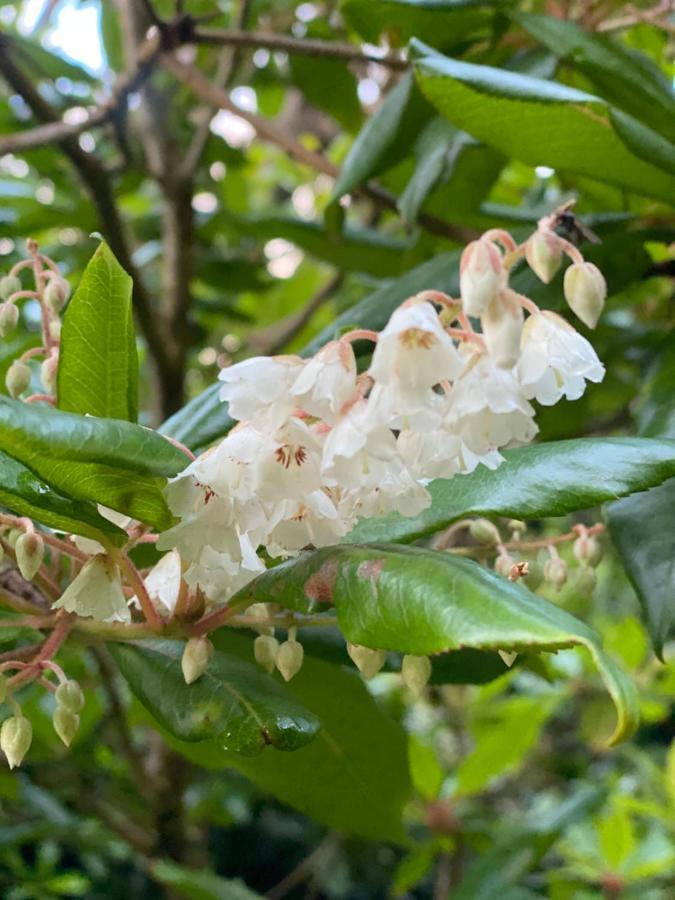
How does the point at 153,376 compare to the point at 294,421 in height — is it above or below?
below

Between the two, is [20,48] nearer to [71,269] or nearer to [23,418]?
[71,269]

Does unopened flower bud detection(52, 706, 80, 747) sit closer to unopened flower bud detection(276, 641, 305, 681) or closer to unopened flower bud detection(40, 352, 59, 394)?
unopened flower bud detection(276, 641, 305, 681)

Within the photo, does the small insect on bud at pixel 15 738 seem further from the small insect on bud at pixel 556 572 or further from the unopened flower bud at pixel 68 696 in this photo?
the small insect on bud at pixel 556 572

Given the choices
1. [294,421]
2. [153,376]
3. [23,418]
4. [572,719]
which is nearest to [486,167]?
[153,376]

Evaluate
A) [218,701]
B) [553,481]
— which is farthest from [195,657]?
[553,481]

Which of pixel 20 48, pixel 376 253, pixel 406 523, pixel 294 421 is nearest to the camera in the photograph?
pixel 294 421

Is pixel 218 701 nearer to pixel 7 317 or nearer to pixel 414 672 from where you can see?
pixel 414 672

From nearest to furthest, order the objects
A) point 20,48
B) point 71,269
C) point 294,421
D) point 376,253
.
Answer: point 294,421
point 376,253
point 20,48
point 71,269

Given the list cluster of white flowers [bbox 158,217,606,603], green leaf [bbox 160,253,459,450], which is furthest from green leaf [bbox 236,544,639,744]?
green leaf [bbox 160,253,459,450]
